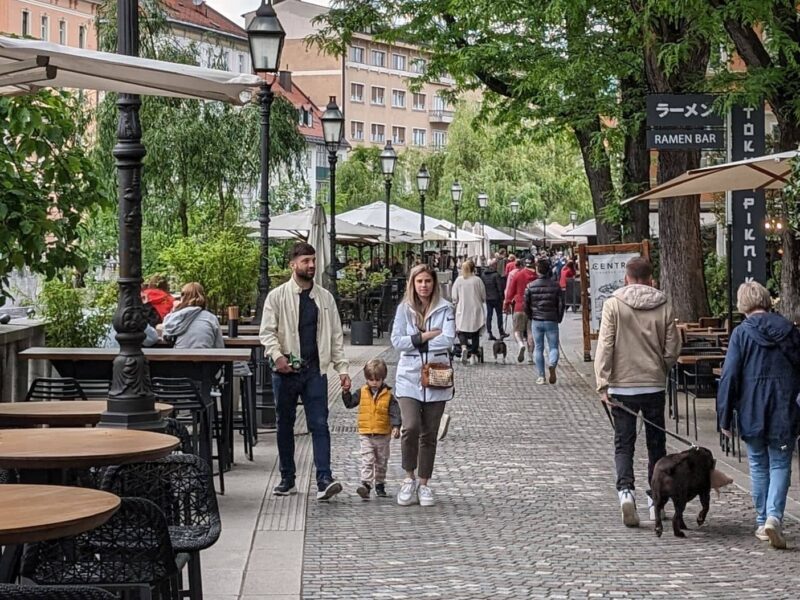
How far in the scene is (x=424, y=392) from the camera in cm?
1159

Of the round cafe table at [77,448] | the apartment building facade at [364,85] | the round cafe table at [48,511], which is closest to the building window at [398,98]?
the apartment building facade at [364,85]

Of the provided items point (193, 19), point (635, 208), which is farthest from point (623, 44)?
point (193, 19)

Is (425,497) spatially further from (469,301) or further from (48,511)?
(469,301)

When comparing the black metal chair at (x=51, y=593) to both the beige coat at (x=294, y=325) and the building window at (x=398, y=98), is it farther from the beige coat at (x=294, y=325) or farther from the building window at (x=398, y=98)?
the building window at (x=398, y=98)

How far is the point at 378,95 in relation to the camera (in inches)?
4980

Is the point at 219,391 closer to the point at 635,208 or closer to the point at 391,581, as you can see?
the point at 391,581

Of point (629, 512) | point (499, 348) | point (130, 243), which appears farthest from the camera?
point (499, 348)

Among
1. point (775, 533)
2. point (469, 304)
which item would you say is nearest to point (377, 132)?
point (469, 304)

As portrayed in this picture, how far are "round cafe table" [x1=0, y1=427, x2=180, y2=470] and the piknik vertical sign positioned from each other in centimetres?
1091

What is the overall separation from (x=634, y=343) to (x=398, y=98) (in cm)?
11977

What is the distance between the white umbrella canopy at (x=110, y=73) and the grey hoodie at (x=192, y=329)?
4558 mm

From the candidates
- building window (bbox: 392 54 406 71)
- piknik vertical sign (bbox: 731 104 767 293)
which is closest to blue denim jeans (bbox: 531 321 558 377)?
piknik vertical sign (bbox: 731 104 767 293)

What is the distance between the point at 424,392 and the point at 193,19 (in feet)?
284

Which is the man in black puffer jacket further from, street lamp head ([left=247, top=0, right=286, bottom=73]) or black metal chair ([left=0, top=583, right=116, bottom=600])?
black metal chair ([left=0, top=583, right=116, bottom=600])
